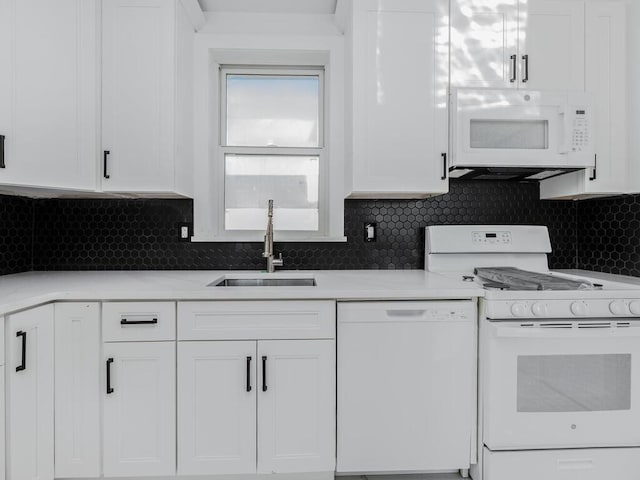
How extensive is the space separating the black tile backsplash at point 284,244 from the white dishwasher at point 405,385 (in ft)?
A: 2.33

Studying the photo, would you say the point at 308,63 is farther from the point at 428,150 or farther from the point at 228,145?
the point at 428,150

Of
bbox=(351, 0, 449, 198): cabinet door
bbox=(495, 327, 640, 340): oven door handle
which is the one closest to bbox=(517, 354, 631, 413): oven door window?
bbox=(495, 327, 640, 340): oven door handle

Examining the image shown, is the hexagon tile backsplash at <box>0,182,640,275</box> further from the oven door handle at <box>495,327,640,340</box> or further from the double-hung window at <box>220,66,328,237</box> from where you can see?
the oven door handle at <box>495,327,640,340</box>

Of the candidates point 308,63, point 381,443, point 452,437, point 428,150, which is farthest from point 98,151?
point 452,437

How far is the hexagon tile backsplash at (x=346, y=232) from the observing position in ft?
7.52

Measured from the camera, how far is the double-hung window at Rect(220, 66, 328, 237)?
2502 mm

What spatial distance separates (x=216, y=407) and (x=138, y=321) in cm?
50

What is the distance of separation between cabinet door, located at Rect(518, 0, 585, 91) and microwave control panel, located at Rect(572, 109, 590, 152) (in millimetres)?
180

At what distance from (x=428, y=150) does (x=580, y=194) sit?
35.9 inches

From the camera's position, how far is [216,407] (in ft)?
5.53

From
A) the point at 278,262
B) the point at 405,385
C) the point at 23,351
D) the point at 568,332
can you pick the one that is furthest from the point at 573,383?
the point at 23,351

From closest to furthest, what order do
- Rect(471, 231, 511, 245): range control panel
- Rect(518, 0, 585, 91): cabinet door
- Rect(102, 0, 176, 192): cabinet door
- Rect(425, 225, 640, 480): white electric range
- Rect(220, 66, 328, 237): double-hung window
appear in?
Rect(425, 225, 640, 480): white electric range
Rect(102, 0, 176, 192): cabinet door
Rect(518, 0, 585, 91): cabinet door
Rect(471, 231, 511, 245): range control panel
Rect(220, 66, 328, 237): double-hung window

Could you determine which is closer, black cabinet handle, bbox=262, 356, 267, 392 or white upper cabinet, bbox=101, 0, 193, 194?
black cabinet handle, bbox=262, 356, 267, 392

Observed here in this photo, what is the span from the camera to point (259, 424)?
5.57 feet
